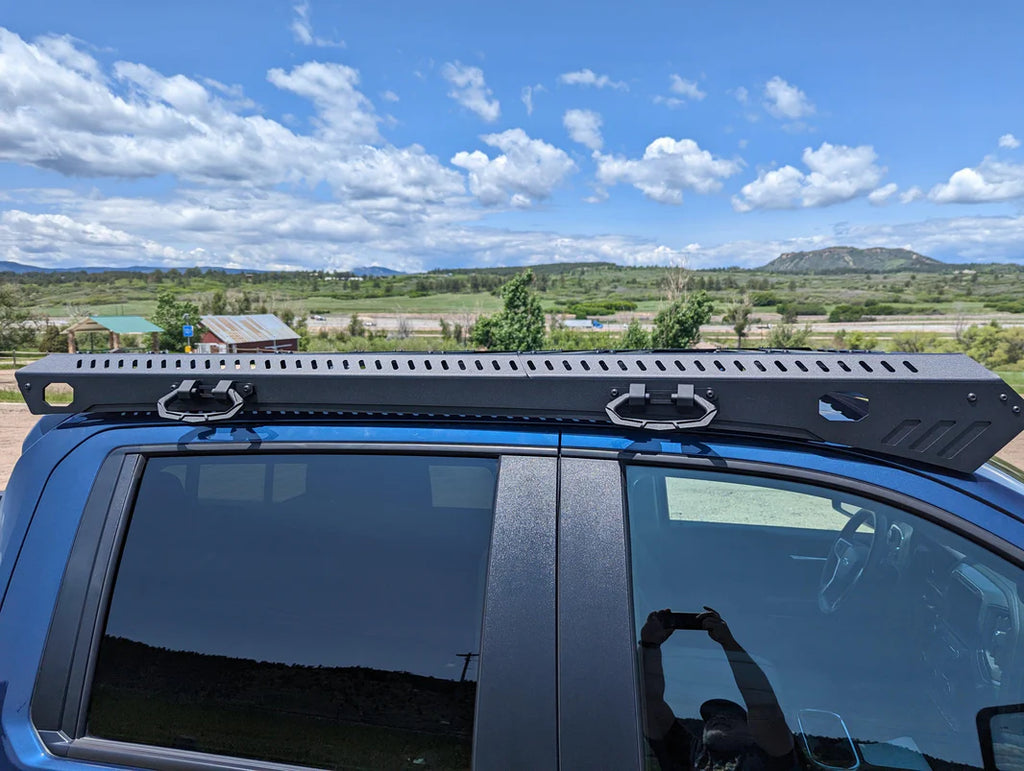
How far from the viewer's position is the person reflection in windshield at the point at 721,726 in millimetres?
1204

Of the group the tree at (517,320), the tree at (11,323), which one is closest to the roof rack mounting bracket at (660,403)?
the tree at (517,320)

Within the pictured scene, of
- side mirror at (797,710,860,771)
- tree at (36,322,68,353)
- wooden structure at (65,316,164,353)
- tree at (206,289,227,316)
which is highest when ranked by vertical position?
side mirror at (797,710,860,771)

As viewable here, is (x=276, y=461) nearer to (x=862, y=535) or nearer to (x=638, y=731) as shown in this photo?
(x=638, y=731)

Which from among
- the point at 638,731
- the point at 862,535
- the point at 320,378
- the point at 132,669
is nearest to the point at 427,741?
the point at 638,731

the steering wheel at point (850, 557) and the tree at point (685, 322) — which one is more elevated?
the steering wheel at point (850, 557)

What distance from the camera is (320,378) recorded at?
1.52 metres

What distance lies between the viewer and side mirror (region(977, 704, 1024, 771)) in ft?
3.97

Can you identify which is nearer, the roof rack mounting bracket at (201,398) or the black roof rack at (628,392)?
the black roof rack at (628,392)

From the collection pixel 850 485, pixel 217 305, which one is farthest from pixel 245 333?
pixel 850 485

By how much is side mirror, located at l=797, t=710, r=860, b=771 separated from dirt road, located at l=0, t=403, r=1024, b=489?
8627 millimetres

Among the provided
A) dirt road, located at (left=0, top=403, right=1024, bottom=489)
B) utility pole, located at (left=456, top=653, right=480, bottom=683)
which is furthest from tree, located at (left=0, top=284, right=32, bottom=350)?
utility pole, located at (left=456, top=653, right=480, bottom=683)

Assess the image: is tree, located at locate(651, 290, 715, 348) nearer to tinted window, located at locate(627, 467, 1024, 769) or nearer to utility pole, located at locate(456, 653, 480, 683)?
tinted window, located at locate(627, 467, 1024, 769)

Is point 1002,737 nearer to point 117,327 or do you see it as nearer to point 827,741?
point 827,741

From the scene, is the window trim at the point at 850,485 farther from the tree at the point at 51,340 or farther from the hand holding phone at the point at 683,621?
the tree at the point at 51,340
